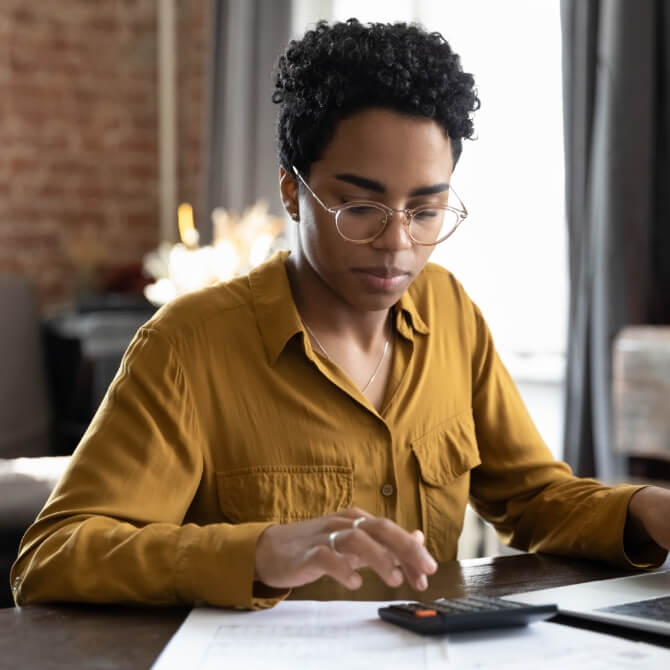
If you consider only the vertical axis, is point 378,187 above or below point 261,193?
below

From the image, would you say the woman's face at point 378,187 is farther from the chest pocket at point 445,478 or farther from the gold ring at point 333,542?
the gold ring at point 333,542

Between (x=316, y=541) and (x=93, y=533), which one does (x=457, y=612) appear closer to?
(x=316, y=541)

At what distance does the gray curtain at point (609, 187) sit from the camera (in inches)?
110

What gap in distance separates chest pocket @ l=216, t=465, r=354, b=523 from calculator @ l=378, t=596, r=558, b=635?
0.34 meters

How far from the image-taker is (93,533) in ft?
3.52

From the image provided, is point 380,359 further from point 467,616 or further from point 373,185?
point 467,616

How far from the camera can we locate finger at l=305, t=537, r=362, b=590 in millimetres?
939

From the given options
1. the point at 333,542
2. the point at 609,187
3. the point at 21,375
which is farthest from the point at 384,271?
the point at 21,375

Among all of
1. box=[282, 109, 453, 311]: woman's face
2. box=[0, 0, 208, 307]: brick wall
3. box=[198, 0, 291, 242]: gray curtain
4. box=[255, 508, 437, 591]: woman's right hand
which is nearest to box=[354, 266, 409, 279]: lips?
box=[282, 109, 453, 311]: woman's face

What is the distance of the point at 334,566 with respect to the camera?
94cm

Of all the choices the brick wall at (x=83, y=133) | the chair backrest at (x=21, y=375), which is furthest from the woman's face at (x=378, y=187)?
the brick wall at (x=83, y=133)

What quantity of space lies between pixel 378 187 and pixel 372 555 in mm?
466

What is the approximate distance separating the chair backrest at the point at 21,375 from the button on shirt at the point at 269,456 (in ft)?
10.2

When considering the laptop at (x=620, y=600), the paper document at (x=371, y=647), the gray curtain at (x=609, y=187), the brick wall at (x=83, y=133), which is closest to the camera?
the paper document at (x=371, y=647)
